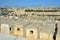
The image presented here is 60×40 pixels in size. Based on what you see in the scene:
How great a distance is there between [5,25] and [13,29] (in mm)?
1210

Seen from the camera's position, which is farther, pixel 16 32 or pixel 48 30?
pixel 16 32

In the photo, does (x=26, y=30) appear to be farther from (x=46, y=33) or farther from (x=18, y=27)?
(x=46, y=33)

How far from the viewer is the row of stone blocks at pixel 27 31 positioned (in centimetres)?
1270

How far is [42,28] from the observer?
13.8 metres

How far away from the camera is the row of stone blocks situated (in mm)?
12695

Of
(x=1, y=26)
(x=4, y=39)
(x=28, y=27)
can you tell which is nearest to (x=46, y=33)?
(x=28, y=27)

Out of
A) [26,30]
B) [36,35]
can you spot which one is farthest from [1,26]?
[36,35]

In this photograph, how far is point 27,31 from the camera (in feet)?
46.0

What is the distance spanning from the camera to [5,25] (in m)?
15.4

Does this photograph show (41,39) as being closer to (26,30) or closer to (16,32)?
(26,30)

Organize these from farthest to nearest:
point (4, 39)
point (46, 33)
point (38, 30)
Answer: point (38, 30) < point (46, 33) < point (4, 39)

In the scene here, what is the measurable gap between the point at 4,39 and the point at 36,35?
19.1 feet

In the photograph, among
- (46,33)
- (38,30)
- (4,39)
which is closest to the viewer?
(4,39)

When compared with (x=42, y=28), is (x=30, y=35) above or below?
below
